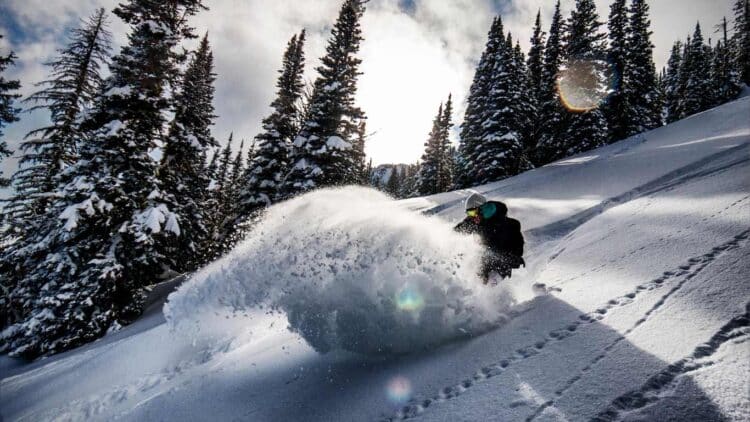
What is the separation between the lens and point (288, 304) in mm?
4812

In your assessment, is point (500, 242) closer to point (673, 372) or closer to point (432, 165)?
point (673, 372)

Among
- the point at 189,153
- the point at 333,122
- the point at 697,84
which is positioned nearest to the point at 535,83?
the point at 697,84

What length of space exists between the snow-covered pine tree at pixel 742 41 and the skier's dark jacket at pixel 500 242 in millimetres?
55312

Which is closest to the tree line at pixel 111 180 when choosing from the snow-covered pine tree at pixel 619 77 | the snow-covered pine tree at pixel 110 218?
the snow-covered pine tree at pixel 110 218

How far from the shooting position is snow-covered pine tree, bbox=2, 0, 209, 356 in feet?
37.2

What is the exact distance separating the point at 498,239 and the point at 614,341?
2.08 m

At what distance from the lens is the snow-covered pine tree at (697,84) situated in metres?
39.3

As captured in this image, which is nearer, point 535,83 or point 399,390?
point 399,390

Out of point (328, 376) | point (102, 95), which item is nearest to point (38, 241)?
point (102, 95)

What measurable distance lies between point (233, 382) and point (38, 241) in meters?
13.4

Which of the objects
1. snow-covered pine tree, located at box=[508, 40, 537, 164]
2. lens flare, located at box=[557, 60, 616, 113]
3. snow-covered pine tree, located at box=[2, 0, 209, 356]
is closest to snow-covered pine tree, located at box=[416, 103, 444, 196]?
snow-covered pine tree, located at box=[508, 40, 537, 164]

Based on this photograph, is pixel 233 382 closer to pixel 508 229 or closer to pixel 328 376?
pixel 328 376

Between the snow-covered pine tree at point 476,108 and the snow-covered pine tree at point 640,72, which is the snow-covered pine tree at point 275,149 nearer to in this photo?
the snow-covered pine tree at point 476,108

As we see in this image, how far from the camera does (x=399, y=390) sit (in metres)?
3.38
